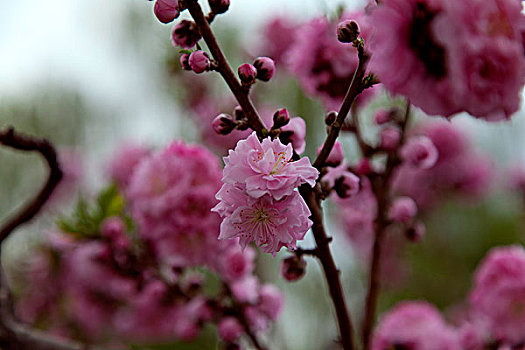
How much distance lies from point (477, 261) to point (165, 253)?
0.96 m

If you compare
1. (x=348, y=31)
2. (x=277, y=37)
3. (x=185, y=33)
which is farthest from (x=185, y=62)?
(x=277, y=37)

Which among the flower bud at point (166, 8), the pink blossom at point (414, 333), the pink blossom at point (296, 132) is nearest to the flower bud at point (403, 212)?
the pink blossom at point (414, 333)

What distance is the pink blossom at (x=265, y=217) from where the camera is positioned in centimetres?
32

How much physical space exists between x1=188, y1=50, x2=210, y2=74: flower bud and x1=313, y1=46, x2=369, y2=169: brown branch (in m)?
0.10

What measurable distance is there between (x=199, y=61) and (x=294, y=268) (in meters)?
0.18

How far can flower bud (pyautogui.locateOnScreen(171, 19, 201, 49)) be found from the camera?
377 millimetres

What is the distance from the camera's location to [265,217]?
332 millimetres

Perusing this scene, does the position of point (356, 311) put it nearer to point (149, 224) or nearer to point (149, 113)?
point (149, 224)

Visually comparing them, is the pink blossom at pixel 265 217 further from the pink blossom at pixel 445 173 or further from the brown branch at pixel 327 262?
Result: the pink blossom at pixel 445 173

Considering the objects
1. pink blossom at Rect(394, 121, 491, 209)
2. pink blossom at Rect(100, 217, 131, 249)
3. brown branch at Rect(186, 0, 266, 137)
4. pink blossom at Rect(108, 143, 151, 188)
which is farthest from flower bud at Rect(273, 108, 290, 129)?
pink blossom at Rect(394, 121, 491, 209)

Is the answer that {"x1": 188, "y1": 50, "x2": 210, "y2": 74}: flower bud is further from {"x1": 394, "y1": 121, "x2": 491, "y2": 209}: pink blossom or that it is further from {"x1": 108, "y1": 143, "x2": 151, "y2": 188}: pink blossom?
{"x1": 394, "y1": 121, "x2": 491, "y2": 209}: pink blossom

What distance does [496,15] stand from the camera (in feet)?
0.87

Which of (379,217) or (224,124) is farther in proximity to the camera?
(379,217)

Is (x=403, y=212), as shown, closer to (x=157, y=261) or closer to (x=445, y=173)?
(x=157, y=261)
